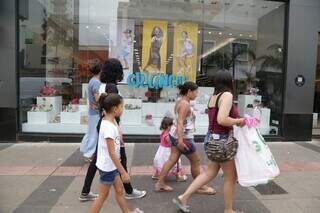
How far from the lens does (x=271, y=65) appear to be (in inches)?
399

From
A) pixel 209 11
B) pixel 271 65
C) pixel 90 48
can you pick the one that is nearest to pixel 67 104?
pixel 90 48

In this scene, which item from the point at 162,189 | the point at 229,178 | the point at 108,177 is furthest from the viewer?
the point at 162,189

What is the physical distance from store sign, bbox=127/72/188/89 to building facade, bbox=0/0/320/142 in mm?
24

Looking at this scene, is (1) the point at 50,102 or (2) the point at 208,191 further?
(1) the point at 50,102

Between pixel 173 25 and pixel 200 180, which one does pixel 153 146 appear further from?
pixel 200 180

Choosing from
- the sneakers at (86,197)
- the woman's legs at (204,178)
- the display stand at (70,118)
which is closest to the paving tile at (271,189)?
the woman's legs at (204,178)

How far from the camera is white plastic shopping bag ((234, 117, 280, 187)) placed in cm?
437

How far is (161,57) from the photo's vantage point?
32.9ft

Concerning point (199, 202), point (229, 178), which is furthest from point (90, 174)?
point (229, 178)

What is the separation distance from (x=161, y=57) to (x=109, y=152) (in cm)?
624

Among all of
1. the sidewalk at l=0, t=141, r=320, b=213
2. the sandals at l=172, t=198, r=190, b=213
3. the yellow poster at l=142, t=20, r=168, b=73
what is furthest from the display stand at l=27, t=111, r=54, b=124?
the sandals at l=172, t=198, r=190, b=213

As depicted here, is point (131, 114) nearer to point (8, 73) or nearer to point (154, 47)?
point (154, 47)

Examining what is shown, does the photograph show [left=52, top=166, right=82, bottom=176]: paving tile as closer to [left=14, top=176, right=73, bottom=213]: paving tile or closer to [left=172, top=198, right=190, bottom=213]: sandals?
[left=14, top=176, right=73, bottom=213]: paving tile

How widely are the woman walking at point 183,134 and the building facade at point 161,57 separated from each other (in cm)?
371
